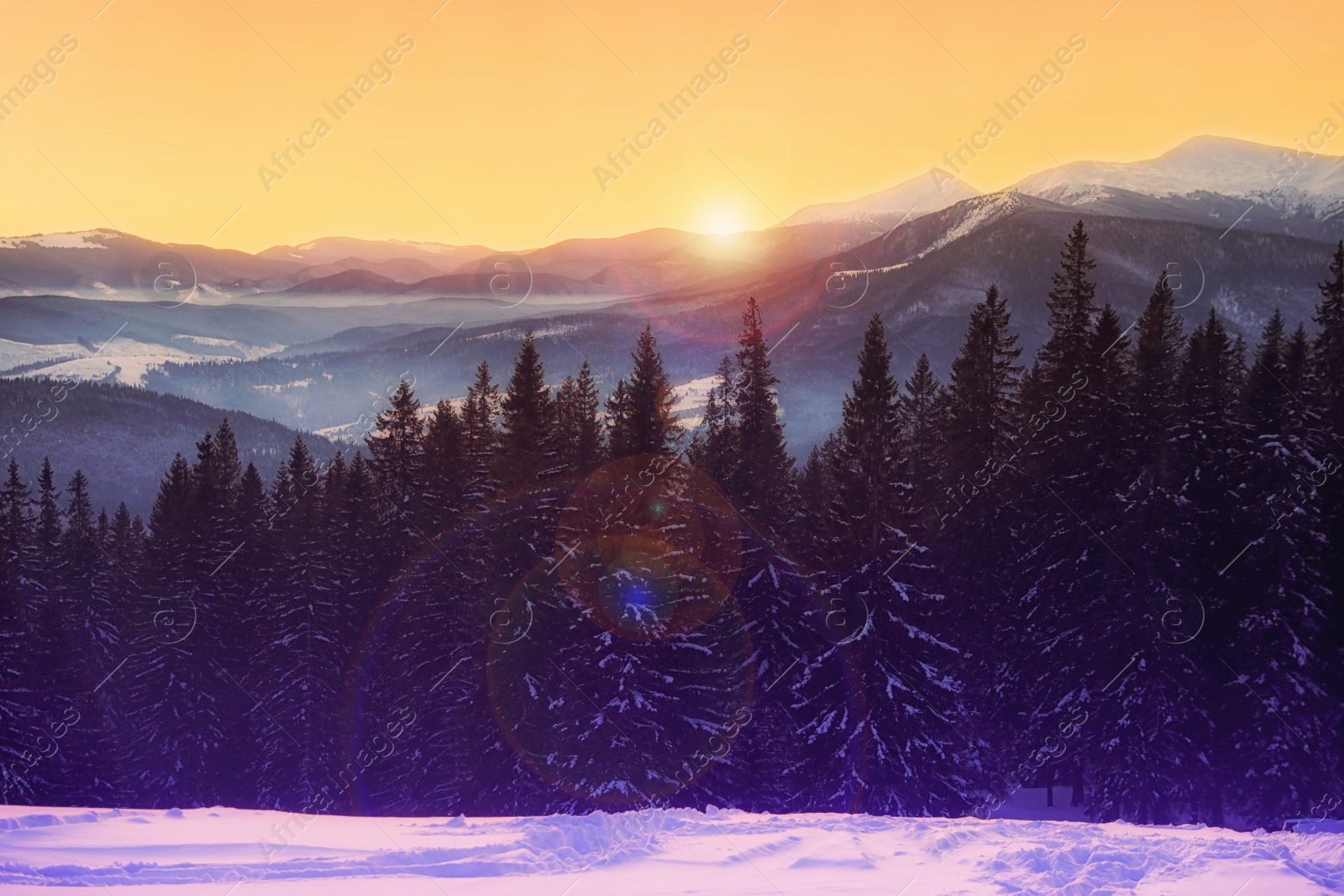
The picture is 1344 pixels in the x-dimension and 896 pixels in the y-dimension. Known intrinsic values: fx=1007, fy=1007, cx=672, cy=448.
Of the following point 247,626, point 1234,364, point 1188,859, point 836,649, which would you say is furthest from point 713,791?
point 1234,364

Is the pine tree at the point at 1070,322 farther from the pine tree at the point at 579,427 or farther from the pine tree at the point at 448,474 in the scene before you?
the pine tree at the point at 448,474

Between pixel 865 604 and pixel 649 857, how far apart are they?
717 inches

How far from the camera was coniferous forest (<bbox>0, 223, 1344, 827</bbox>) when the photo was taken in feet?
95.4

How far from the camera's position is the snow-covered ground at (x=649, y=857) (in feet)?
38.1

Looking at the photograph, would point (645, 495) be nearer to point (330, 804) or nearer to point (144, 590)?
point (330, 804)

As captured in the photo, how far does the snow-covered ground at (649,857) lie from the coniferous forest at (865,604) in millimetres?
15787

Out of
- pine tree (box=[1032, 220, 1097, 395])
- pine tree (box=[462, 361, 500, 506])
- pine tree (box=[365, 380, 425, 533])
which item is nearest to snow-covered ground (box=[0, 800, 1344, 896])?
pine tree (box=[462, 361, 500, 506])

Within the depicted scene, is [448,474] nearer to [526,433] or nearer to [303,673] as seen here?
[526,433]

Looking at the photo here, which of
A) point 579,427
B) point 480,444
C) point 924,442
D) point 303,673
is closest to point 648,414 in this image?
point 579,427

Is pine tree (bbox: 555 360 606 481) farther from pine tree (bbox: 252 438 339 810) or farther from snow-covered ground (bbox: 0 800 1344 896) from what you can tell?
snow-covered ground (bbox: 0 800 1344 896)

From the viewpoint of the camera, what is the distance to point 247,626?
4281cm

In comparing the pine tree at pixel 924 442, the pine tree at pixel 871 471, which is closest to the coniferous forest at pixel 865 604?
the pine tree at pixel 871 471

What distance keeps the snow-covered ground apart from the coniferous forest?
1579 centimetres

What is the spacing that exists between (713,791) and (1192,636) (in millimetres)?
14610
